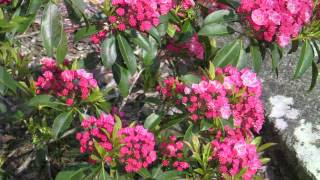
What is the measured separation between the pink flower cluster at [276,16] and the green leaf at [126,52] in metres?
0.51

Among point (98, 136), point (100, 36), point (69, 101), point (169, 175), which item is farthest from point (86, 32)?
point (169, 175)

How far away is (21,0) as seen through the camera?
2.46 m

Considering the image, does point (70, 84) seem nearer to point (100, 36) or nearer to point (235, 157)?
point (100, 36)

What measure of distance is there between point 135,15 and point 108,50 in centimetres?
20

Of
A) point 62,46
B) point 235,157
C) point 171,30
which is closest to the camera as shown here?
point 235,157

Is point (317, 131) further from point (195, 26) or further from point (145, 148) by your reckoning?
point (145, 148)

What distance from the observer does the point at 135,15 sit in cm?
228

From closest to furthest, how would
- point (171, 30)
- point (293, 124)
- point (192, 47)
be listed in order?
point (171, 30) → point (192, 47) → point (293, 124)

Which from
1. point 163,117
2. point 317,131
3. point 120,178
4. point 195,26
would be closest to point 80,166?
point 120,178

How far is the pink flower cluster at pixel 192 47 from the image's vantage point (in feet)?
9.98

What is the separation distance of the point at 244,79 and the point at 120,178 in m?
0.65

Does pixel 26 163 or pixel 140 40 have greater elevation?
pixel 140 40

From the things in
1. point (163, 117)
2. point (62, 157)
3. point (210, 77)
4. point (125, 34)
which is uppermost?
point (125, 34)

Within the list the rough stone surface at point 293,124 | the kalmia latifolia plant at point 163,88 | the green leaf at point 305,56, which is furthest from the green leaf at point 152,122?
the rough stone surface at point 293,124
